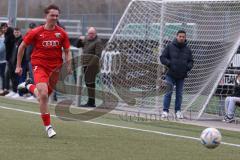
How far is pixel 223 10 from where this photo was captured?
1664 centimetres

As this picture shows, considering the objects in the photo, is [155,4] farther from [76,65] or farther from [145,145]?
[145,145]

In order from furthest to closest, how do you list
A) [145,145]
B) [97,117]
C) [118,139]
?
[97,117], [118,139], [145,145]

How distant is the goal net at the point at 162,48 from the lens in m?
16.5

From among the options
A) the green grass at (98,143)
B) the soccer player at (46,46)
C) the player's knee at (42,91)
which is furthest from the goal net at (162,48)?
the player's knee at (42,91)

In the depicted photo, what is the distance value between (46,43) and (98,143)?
2123 millimetres

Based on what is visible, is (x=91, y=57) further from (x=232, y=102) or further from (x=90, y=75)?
(x=232, y=102)

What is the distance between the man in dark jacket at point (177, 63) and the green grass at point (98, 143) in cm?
184

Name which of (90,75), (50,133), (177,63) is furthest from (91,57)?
(50,133)

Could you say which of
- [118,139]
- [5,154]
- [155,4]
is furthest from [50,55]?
[155,4]

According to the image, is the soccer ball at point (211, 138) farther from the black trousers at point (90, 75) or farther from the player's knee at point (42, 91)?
the black trousers at point (90, 75)

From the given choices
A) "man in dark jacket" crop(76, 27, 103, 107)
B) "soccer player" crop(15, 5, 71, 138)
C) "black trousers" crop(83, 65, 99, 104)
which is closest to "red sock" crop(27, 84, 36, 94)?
"soccer player" crop(15, 5, 71, 138)

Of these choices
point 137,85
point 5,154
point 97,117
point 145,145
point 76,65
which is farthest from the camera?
point 76,65

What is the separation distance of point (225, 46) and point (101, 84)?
3.90 m

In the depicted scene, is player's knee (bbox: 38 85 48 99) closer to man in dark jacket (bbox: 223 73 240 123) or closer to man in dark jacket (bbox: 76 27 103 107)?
man in dark jacket (bbox: 223 73 240 123)
